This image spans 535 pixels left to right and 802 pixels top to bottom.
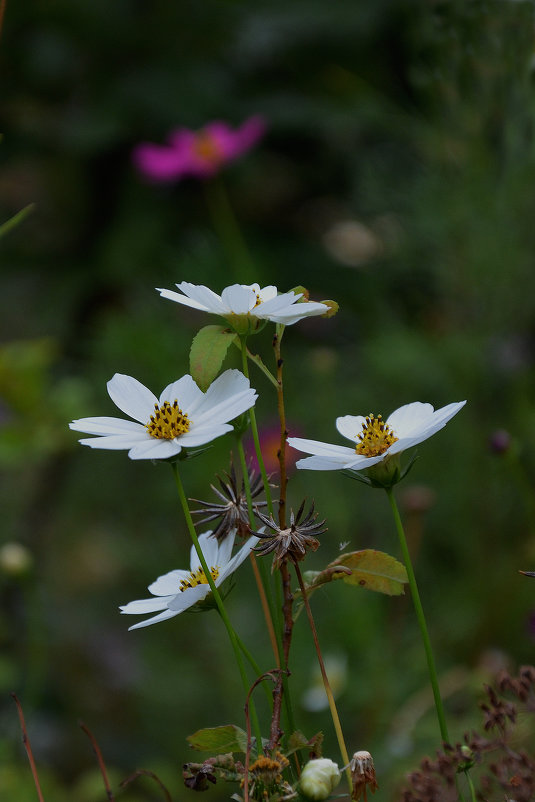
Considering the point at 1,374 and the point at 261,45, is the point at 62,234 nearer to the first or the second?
the point at 261,45

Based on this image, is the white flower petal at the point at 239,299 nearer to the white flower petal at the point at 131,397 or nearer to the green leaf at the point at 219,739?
the white flower petal at the point at 131,397

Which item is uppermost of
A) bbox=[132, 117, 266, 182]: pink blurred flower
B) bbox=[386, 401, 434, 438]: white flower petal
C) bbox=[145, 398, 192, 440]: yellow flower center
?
bbox=[145, 398, 192, 440]: yellow flower center

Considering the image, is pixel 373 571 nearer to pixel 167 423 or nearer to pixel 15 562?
pixel 167 423

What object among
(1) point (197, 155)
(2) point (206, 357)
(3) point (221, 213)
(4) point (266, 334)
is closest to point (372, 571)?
(2) point (206, 357)

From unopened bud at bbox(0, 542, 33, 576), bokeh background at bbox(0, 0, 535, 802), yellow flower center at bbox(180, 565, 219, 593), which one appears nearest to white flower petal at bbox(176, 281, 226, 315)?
yellow flower center at bbox(180, 565, 219, 593)

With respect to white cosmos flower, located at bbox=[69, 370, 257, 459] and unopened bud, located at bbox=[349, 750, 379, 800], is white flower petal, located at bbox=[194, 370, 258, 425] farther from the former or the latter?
unopened bud, located at bbox=[349, 750, 379, 800]

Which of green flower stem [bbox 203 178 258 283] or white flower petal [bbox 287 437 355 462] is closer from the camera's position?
white flower petal [bbox 287 437 355 462]

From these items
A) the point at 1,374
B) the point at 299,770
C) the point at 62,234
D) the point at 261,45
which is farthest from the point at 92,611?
the point at 261,45

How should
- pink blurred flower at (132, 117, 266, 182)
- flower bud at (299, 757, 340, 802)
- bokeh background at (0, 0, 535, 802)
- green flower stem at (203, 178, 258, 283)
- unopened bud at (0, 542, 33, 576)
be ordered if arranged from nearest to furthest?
flower bud at (299, 757, 340, 802) → unopened bud at (0, 542, 33, 576) → bokeh background at (0, 0, 535, 802) → pink blurred flower at (132, 117, 266, 182) → green flower stem at (203, 178, 258, 283)
